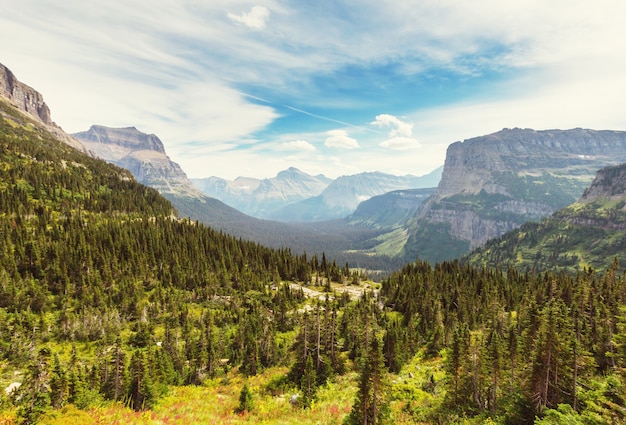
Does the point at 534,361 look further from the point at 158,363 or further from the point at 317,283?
the point at 317,283

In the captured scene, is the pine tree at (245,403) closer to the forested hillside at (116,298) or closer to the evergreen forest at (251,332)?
the evergreen forest at (251,332)

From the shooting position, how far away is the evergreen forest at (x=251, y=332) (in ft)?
98.2

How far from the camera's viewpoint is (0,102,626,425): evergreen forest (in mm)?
29938

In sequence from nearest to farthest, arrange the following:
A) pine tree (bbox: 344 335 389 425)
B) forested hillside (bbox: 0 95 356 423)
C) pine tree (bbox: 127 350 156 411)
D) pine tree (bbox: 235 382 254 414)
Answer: pine tree (bbox: 344 335 389 425) → pine tree (bbox: 127 350 156 411) → pine tree (bbox: 235 382 254 414) → forested hillside (bbox: 0 95 356 423)

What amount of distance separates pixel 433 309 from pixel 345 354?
1612 inches

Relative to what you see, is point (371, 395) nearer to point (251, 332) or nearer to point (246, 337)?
point (246, 337)

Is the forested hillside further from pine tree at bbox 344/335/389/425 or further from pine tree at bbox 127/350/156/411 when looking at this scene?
pine tree at bbox 344/335/389/425

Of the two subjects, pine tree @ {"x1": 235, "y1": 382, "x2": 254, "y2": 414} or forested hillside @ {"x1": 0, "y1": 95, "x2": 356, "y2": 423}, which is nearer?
pine tree @ {"x1": 235, "y1": 382, "x2": 254, "y2": 414}

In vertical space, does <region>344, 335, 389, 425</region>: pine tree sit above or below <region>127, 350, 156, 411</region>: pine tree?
above

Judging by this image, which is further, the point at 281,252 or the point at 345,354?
the point at 281,252

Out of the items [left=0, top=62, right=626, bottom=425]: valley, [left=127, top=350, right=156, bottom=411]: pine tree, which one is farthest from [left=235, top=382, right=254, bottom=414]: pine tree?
[left=127, top=350, right=156, bottom=411]: pine tree

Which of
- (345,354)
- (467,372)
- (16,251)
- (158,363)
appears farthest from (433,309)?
(16,251)

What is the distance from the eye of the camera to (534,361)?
96.9ft

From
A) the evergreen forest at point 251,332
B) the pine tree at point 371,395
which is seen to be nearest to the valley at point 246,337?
the pine tree at point 371,395
